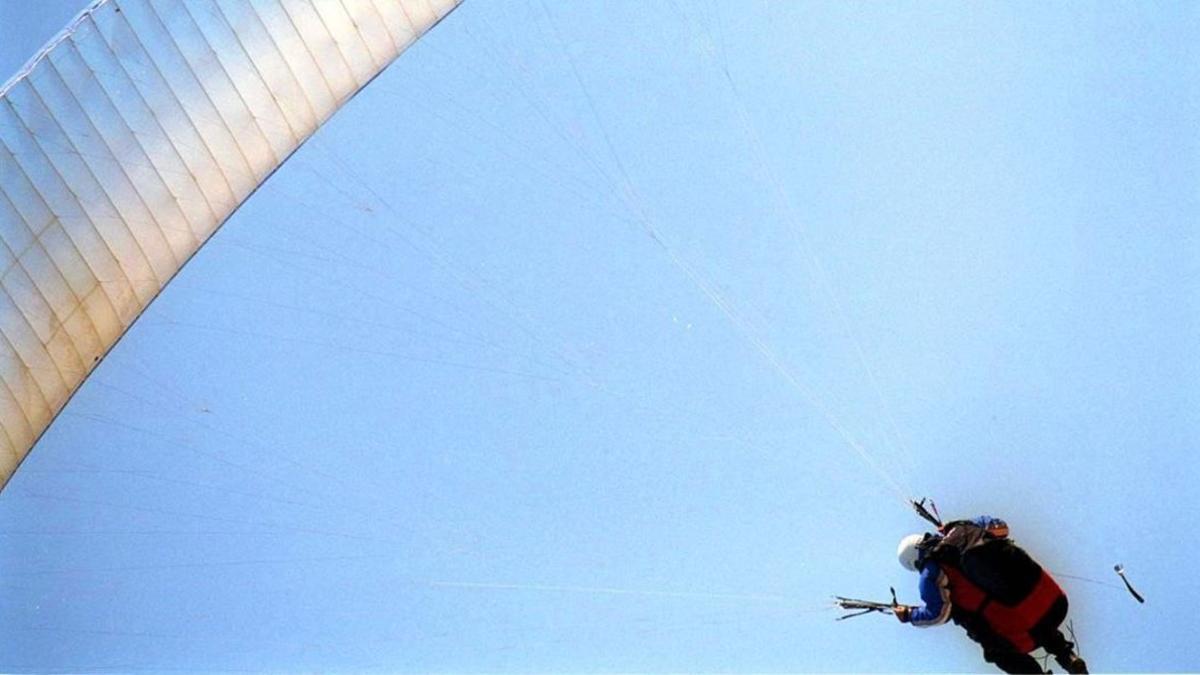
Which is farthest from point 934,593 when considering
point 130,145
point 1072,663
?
point 130,145

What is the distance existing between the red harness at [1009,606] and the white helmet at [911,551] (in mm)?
347

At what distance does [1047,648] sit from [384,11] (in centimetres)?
796

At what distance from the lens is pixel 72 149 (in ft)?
48.9

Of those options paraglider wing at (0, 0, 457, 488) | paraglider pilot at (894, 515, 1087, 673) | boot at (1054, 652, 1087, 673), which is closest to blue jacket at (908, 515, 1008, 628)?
paraglider pilot at (894, 515, 1087, 673)

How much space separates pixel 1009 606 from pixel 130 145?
27.5 ft

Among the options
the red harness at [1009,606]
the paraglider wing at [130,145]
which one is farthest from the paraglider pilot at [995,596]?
the paraglider wing at [130,145]

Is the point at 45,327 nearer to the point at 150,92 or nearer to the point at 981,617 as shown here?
the point at 150,92

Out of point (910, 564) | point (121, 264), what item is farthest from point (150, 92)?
point (910, 564)

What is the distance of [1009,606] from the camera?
14.8 metres

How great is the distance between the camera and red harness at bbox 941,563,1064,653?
48.4 feet

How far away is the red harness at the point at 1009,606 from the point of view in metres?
14.8

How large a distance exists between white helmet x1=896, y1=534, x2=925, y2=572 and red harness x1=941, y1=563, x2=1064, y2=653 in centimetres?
35

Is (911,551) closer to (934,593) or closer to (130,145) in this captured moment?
(934,593)

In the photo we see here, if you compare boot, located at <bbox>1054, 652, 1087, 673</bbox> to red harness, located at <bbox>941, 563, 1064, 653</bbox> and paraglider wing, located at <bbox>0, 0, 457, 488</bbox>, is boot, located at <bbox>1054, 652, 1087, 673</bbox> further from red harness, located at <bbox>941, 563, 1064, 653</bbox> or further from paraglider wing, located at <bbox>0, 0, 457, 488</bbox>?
paraglider wing, located at <bbox>0, 0, 457, 488</bbox>
